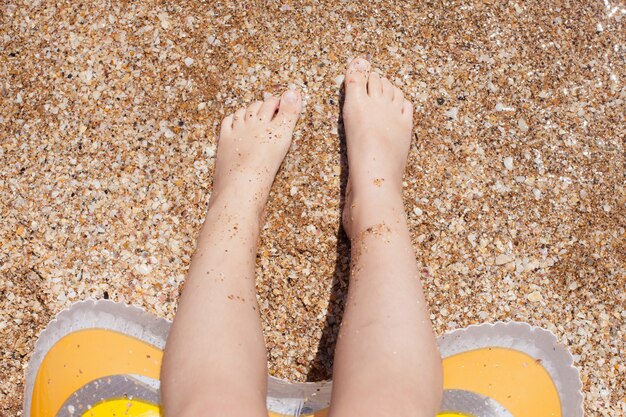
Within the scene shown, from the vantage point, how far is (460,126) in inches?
79.4

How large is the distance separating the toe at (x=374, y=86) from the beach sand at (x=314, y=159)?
0.18 ft

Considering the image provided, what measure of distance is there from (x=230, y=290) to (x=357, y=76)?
872 millimetres

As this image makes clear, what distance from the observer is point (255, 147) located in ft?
6.62

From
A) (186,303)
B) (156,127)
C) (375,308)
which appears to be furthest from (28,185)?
(375,308)

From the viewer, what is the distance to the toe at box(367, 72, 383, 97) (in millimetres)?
2045

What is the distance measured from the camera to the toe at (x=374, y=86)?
2045 millimetres

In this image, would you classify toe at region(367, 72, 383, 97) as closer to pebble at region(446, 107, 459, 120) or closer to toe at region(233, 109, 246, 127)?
pebble at region(446, 107, 459, 120)

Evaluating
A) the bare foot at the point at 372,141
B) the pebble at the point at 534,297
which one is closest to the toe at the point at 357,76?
the bare foot at the point at 372,141

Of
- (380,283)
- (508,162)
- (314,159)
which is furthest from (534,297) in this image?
(314,159)

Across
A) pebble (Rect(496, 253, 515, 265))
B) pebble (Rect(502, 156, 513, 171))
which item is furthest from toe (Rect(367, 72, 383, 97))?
pebble (Rect(496, 253, 515, 265))

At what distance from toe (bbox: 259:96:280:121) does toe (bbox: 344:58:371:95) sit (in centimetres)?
26

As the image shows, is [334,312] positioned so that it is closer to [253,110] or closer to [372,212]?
[372,212]

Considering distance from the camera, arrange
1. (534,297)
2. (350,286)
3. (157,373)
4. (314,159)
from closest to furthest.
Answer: (157,373) → (350,286) → (534,297) → (314,159)

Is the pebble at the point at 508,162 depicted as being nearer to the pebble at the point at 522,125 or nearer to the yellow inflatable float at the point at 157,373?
the pebble at the point at 522,125
